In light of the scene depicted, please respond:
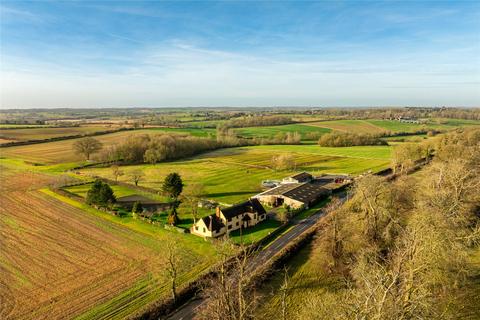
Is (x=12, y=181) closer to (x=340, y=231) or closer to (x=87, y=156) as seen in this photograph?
(x=87, y=156)

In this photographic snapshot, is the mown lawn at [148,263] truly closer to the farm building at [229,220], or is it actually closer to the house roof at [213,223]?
the farm building at [229,220]

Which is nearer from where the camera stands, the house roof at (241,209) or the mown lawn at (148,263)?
the mown lawn at (148,263)

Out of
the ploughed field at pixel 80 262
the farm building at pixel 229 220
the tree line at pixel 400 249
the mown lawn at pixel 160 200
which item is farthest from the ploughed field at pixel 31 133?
the tree line at pixel 400 249

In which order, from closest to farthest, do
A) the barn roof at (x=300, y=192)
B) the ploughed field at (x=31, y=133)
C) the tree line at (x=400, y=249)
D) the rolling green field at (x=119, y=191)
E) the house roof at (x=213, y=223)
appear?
the tree line at (x=400, y=249), the house roof at (x=213, y=223), the barn roof at (x=300, y=192), the rolling green field at (x=119, y=191), the ploughed field at (x=31, y=133)

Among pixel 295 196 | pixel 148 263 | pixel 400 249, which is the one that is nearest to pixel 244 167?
pixel 295 196

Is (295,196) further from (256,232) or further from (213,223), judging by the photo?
(213,223)

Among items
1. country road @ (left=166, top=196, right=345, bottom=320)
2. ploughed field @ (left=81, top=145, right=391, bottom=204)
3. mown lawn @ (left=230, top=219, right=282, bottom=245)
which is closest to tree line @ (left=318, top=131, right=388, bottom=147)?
ploughed field @ (left=81, top=145, right=391, bottom=204)
